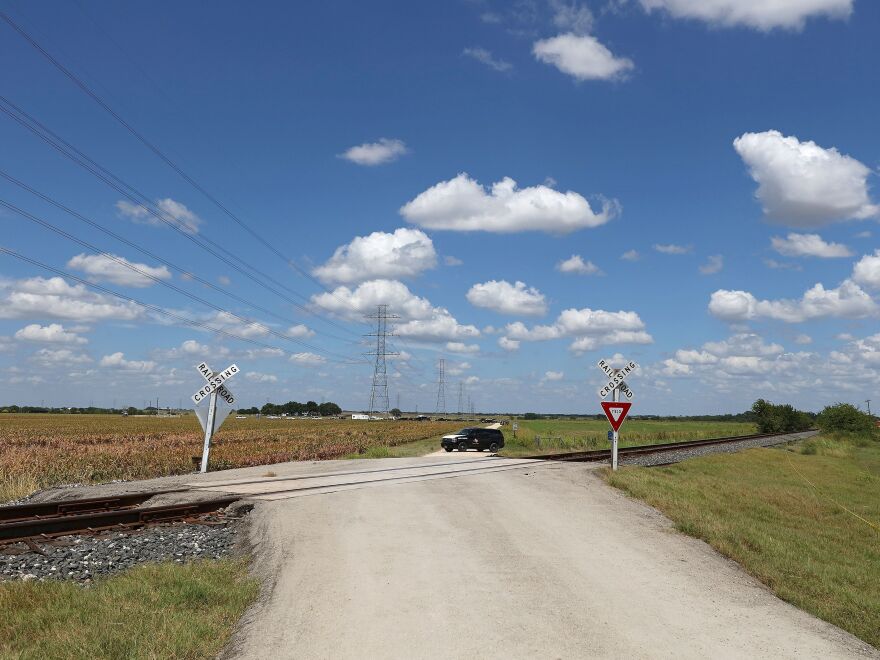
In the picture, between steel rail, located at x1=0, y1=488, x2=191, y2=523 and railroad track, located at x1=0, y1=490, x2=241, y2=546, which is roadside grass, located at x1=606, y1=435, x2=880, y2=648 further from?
steel rail, located at x1=0, y1=488, x2=191, y2=523

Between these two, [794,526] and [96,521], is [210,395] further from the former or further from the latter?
[794,526]

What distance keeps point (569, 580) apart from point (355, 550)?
330 cm

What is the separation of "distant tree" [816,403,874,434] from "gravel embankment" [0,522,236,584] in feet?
310

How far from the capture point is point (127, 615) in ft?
23.1

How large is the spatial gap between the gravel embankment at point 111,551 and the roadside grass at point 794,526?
28.1ft

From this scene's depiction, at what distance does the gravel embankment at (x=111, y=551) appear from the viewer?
9281 millimetres

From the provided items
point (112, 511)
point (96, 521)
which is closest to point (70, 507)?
point (112, 511)

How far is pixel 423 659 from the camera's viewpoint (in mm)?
6074


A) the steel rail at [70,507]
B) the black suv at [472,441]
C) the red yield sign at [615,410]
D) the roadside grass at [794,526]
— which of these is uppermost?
the red yield sign at [615,410]

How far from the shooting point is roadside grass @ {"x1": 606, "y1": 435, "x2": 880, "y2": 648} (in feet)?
30.7

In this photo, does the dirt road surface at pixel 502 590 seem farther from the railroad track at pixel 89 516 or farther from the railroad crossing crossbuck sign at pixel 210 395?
the railroad crossing crossbuck sign at pixel 210 395

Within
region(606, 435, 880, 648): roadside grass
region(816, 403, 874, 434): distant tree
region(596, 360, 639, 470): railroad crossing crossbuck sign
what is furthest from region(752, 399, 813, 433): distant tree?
region(596, 360, 639, 470): railroad crossing crossbuck sign

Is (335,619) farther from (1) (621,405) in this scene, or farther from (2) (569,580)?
(1) (621,405)

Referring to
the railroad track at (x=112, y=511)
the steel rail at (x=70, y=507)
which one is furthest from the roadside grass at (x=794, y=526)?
the steel rail at (x=70, y=507)
